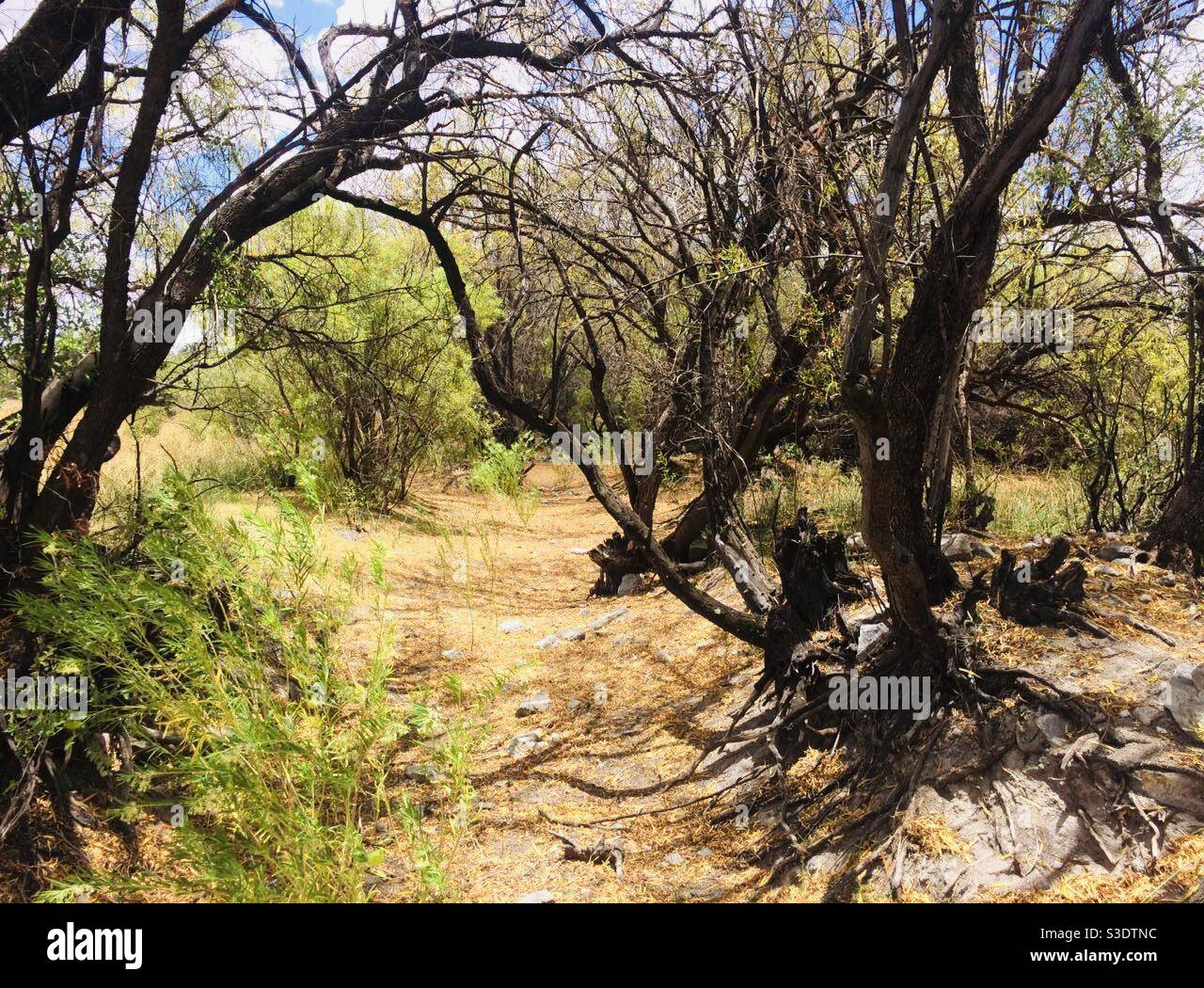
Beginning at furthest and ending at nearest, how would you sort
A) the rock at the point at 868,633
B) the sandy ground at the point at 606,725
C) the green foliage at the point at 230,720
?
the rock at the point at 868,633 < the sandy ground at the point at 606,725 < the green foliage at the point at 230,720

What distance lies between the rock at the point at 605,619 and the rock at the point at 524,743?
6.65 feet

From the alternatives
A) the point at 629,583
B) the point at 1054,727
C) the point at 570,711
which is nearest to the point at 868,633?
the point at 1054,727

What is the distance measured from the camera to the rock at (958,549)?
5871 millimetres

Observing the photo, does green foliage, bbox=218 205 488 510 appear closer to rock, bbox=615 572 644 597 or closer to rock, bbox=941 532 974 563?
rock, bbox=615 572 644 597

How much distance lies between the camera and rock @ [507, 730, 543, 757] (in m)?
5.12

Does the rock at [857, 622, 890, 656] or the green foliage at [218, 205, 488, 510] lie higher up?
the green foliage at [218, 205, 488, 510]

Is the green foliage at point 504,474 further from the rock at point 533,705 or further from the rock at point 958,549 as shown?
the rock at point 958,549

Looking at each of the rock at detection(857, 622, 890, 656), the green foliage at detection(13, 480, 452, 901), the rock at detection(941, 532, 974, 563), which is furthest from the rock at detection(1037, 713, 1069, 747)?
Answer: the green foliage at detection(13, 480, 452, 901)

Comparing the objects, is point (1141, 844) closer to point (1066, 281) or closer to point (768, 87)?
point (768, 87)

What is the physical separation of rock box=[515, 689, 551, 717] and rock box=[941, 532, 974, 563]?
2.92 m

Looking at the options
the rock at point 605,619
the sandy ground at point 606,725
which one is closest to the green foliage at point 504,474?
the sandy ground at point 606,725

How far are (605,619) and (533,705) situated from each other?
1858 millimetres

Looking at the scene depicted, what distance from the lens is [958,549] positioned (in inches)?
235

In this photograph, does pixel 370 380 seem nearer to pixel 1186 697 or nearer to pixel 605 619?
pixel 605 619
